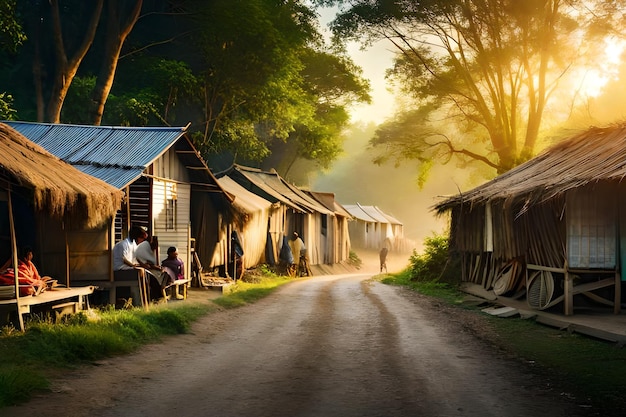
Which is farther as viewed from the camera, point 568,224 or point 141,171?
point 141,171

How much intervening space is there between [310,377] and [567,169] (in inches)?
346

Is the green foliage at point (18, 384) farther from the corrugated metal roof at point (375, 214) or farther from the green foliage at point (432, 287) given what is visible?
the corrugated metal roof at point (375, 214)

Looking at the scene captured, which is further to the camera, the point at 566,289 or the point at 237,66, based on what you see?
the point at 237,66

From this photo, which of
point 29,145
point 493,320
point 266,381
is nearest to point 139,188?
point 29,145

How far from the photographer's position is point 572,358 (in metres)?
9.71

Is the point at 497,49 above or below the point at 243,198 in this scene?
above

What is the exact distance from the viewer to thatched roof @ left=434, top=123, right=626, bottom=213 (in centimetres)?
1258

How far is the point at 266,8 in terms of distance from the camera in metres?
29.0

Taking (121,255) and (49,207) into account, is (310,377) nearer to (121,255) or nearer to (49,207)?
(49,207)

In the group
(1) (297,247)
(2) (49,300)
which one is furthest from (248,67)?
(2) (49,300)

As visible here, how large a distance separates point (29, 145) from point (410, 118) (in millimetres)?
25651

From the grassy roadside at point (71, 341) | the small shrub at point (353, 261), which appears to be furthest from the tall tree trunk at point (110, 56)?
the small shrub at point (353, 261)

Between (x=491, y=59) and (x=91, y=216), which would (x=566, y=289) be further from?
(x=491, y=59)

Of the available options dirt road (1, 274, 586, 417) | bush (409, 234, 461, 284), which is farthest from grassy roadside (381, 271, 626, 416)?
bush (409, 234, 461, 284)
